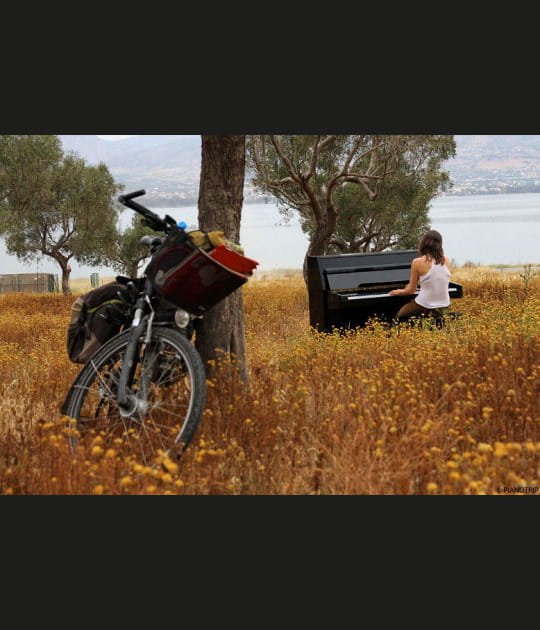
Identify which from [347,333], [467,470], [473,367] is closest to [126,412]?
[467,470]

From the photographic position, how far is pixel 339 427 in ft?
14.8

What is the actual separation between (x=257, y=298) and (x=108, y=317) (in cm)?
1072

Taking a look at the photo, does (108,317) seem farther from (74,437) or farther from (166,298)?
(74,437)

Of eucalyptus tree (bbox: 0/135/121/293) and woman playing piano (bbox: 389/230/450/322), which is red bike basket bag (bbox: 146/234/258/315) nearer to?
woman playing piano (bbox: 389/230/450/322)

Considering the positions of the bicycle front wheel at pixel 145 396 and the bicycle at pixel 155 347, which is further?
the bicycle at pixel 155 347

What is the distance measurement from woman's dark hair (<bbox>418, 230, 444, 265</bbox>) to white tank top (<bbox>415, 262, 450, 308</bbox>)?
0.29 ft

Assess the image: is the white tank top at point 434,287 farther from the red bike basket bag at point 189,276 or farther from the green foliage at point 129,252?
the green foliage at point 129,252

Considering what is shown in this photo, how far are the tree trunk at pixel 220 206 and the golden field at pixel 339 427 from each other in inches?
13.0

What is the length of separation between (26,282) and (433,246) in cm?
2421

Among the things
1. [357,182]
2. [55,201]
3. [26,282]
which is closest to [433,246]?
[357,182]

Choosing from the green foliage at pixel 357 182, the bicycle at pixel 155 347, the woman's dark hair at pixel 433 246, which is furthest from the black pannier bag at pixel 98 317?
the green foliage at pixel 357 182

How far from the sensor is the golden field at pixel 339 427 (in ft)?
12.5

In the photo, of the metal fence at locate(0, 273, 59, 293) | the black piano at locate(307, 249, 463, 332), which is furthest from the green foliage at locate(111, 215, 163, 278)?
the black piano at locate(307, 249, 463, 332)

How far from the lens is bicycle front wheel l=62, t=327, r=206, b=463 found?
400 cm
